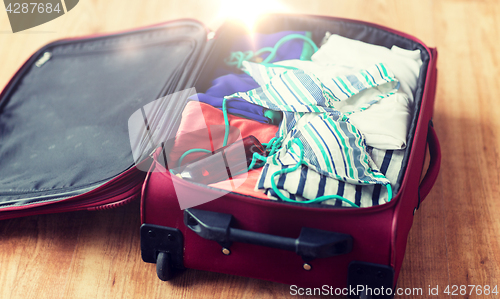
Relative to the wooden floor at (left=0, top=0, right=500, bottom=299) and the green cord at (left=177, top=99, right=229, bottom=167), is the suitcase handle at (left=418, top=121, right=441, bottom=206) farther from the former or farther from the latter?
the green cord at (left=177, top=99, right=229, bottom=167)

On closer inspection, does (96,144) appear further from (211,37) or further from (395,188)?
(395,188)

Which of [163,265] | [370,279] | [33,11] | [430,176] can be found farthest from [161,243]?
[33,11]

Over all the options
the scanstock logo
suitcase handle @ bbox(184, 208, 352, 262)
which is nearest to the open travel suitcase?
suitcase handle @ bbox(184, 208, 352, 262)

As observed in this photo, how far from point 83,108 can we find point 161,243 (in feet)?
1.19

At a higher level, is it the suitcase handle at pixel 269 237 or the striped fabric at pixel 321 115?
the striped fabric at pixel 321 115

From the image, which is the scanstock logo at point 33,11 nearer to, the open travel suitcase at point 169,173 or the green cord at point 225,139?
the open travel suitcase at point 169,173

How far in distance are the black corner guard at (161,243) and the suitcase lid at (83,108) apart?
0.08m

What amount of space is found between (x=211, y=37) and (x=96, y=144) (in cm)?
38

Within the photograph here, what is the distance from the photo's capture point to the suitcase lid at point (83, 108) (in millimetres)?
719

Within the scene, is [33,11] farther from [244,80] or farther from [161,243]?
[161,243]

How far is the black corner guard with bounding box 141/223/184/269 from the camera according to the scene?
0.67m

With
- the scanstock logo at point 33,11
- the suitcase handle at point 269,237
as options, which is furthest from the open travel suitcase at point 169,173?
the scanstock logo at point 33,11

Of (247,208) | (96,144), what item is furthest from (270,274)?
(96,144)

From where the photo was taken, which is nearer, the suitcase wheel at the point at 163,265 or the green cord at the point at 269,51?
the suitcase wheel at the point at 163,265
